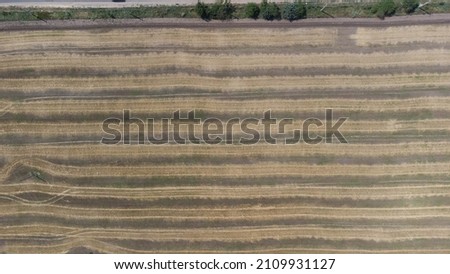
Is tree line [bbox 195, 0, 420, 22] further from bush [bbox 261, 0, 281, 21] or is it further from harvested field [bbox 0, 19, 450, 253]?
harvested field [bbox 0, 19, 450, 253]

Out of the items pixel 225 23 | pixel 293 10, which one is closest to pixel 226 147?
pixel 225 23

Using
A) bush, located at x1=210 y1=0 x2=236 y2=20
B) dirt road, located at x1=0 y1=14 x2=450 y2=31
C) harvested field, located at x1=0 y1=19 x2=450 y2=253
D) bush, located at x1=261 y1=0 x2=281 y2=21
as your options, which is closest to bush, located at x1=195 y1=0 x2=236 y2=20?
bush, located at x1=210 y1=0 x2=236 y2=20

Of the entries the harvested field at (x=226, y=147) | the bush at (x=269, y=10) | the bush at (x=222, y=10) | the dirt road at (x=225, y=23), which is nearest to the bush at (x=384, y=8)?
the dirt road at (x=225, y=23)

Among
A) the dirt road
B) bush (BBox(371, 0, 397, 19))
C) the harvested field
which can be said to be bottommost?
the harvested field

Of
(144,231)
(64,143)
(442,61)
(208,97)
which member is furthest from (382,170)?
(64,143)

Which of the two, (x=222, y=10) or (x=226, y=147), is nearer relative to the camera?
(x=222, y=10)

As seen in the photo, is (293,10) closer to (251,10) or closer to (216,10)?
(251,10)
